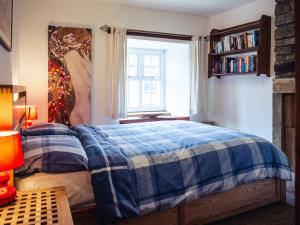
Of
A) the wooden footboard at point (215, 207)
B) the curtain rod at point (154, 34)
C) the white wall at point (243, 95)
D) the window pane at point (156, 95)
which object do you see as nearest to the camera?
the wooden footboard at point (215, 207)

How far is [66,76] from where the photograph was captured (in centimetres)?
365

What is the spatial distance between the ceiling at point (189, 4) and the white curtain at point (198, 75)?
48 centimetres

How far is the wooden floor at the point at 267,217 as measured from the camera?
2.19 metres

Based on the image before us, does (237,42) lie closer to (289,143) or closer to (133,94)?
(289,143)

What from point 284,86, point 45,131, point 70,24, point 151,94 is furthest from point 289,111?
point 70,24

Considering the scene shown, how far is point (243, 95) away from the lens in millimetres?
4074

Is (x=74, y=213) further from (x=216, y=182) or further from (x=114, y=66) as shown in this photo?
(x=114, y=66)

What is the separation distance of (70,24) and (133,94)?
1.62 meters

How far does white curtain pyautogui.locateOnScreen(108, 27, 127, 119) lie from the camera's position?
3.84 m

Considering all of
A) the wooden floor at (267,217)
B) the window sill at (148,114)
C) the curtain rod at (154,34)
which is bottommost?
the wooden floor at (267,217)

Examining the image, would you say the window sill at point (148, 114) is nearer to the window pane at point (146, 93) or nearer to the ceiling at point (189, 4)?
the window pane at point (146, 93)

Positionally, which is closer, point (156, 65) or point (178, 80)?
point (178, 80)

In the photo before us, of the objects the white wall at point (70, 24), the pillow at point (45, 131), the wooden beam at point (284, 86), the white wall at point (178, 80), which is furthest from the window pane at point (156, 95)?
the pillow at point (45, 131)

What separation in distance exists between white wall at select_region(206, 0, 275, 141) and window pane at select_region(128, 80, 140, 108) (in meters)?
1.27
